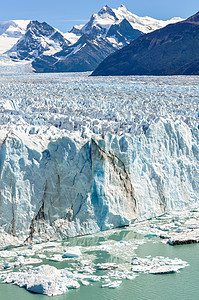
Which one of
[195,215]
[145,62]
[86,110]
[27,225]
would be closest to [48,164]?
[27,225]

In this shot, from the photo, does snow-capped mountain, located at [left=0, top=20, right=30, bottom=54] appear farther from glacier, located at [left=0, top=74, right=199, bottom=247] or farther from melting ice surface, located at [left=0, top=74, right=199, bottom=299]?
melting ice surface, located at [left=0, top=74, right=199, bottom=299]

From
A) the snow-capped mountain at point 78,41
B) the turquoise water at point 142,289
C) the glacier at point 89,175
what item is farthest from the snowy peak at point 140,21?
the turquoise water at point 142,289

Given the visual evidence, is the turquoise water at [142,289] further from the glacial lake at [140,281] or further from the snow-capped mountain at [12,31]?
the snow-capped mountain at [12,31]

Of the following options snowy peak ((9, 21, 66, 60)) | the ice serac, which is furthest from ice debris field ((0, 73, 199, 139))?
snowy peak ((9, 21, 66, 60))

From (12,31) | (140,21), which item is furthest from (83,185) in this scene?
(12,31)

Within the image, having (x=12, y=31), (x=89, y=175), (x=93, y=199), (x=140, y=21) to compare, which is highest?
(x=12, y=31)

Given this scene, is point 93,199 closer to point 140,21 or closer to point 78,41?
point 78,41

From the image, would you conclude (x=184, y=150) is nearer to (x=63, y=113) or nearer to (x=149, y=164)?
(x=149, y=164)
